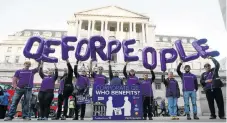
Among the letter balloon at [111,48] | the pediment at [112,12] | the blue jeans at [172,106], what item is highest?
the pediment at [112,12]

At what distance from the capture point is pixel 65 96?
9.21 m

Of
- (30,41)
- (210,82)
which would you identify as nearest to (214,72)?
(210,82)

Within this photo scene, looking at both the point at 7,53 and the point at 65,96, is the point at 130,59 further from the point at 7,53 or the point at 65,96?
the point at 7,53

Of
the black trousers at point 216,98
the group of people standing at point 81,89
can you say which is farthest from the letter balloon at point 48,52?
the black trousers at point 216,98

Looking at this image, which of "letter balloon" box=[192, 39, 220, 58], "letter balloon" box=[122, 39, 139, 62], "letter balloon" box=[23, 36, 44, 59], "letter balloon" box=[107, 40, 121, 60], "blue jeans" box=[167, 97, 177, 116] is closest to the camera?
"blue jeans" box=[167, 97, 177, 116]

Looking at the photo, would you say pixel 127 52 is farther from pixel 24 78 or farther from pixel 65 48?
pixel 24 78

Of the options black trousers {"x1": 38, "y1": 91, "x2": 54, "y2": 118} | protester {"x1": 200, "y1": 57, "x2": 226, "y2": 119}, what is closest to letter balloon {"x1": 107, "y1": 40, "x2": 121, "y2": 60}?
black trousers {"x1": 38, "y1": 91, "x2": 54, "y2": 118}

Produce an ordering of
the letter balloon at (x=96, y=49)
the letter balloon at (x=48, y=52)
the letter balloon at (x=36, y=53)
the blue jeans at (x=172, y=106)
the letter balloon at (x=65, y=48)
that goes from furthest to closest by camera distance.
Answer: the letter balloon at (x=96, y=49) < the letter balloon at (x=48, y=52) < the letter balloon at (x=36, y=53) < the letter balloon at (x=65, y=48) < the blue jeans at (x=172, y=106)

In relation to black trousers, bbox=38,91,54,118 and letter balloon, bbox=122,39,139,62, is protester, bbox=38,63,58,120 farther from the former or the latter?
letter balloon, bbox=122,39,139,62

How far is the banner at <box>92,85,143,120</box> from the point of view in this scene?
8.11 meters

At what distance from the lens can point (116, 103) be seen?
26.9 ft

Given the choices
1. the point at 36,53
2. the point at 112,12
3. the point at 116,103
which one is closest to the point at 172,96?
the point at 116,103

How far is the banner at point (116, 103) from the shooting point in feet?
26.6

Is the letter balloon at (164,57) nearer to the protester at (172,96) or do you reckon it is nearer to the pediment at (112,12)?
the protester at (172,96)
